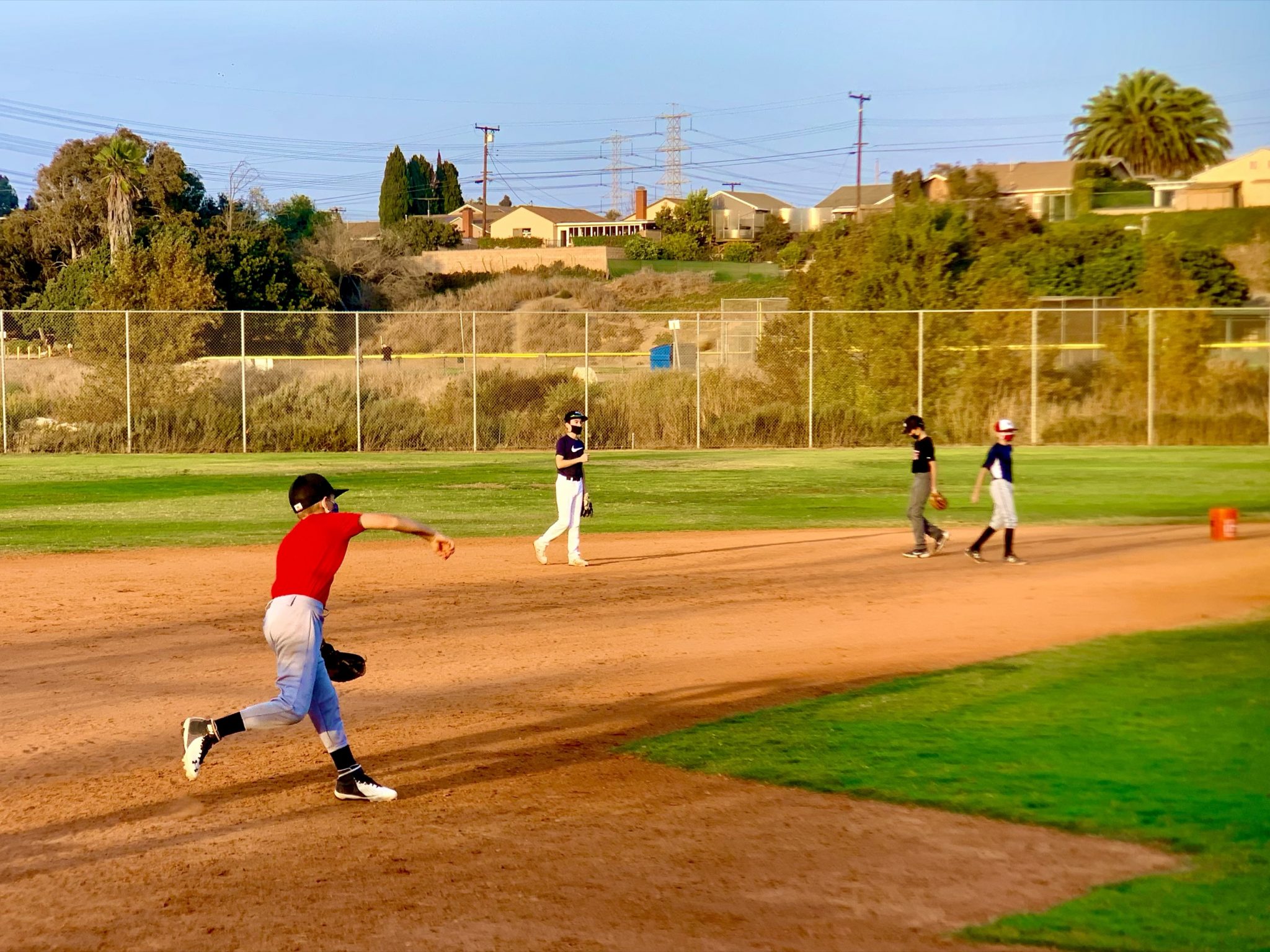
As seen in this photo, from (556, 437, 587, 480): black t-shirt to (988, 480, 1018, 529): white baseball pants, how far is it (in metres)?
4.51

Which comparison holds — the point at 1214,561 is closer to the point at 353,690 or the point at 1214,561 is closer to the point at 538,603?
the point at 538,603

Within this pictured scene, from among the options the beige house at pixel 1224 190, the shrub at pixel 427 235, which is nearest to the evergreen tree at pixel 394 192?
the shrub at pixel 427 235

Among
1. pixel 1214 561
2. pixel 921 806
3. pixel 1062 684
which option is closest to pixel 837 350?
pixel 1214 561

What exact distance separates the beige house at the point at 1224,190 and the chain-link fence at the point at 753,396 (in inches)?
1616

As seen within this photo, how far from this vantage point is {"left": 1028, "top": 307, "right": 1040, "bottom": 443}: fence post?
32.4m

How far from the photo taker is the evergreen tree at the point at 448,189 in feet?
443

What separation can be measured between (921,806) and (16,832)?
14.6ft

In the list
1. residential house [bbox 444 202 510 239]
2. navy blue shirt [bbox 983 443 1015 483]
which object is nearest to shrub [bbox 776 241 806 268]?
residential house [bbox 444 202 510 239]

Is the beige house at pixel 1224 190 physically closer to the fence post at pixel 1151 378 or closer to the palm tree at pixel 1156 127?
the palm tree at pixel 1156 127

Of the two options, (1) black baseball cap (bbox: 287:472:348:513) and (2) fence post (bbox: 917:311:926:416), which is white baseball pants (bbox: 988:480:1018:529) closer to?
(1) black baseball cap (bbox: 287:472:348:513)

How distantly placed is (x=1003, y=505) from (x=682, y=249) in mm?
84121

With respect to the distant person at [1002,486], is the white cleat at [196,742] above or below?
below

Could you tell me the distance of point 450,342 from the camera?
53625 mm

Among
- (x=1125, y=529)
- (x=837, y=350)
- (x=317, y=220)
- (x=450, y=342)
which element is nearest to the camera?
(x=1125, y=529)
